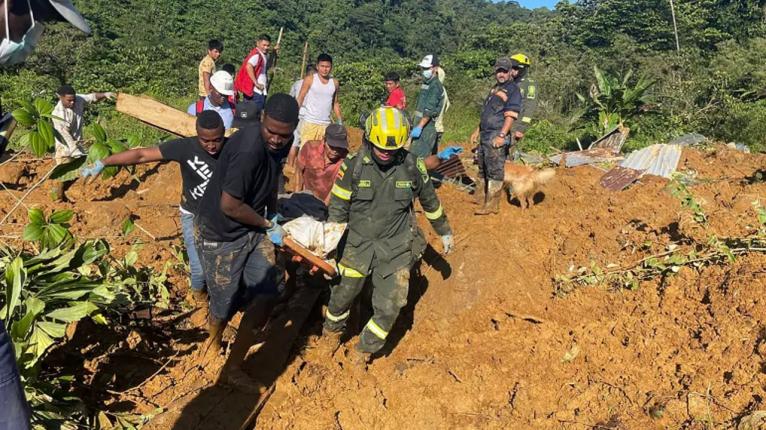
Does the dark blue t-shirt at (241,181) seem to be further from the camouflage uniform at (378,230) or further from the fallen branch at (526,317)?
the fallen branch at (526,317)

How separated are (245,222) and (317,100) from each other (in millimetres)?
3991

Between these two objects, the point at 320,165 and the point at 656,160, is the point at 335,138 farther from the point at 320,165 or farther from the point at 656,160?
the point at 656,160

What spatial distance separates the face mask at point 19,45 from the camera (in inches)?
56.5

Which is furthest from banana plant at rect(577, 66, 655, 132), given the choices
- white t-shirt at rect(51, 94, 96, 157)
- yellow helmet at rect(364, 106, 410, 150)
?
yellow helmet at rect(364, 106, 410, 150)

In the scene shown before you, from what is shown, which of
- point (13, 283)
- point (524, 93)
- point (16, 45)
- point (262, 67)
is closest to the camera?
point (16, 45)

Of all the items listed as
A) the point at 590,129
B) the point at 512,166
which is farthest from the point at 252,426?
the point at 590,129

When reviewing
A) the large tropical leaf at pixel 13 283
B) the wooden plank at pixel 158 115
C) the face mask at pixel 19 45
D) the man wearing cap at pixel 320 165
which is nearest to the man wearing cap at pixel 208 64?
the wooden plank at pixel 158 115

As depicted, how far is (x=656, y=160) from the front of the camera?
31.0ft

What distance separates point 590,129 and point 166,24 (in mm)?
22949

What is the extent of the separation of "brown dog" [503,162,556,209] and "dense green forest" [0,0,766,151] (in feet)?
17.6

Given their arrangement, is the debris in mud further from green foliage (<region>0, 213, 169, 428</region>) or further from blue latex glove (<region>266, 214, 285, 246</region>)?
green foliage (<region>0, 213, 169, 428</region>)

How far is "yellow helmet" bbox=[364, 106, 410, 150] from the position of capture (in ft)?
12.7

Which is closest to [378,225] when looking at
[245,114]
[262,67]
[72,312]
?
[72,312]

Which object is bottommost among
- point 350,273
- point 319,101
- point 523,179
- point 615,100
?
point 615,100
